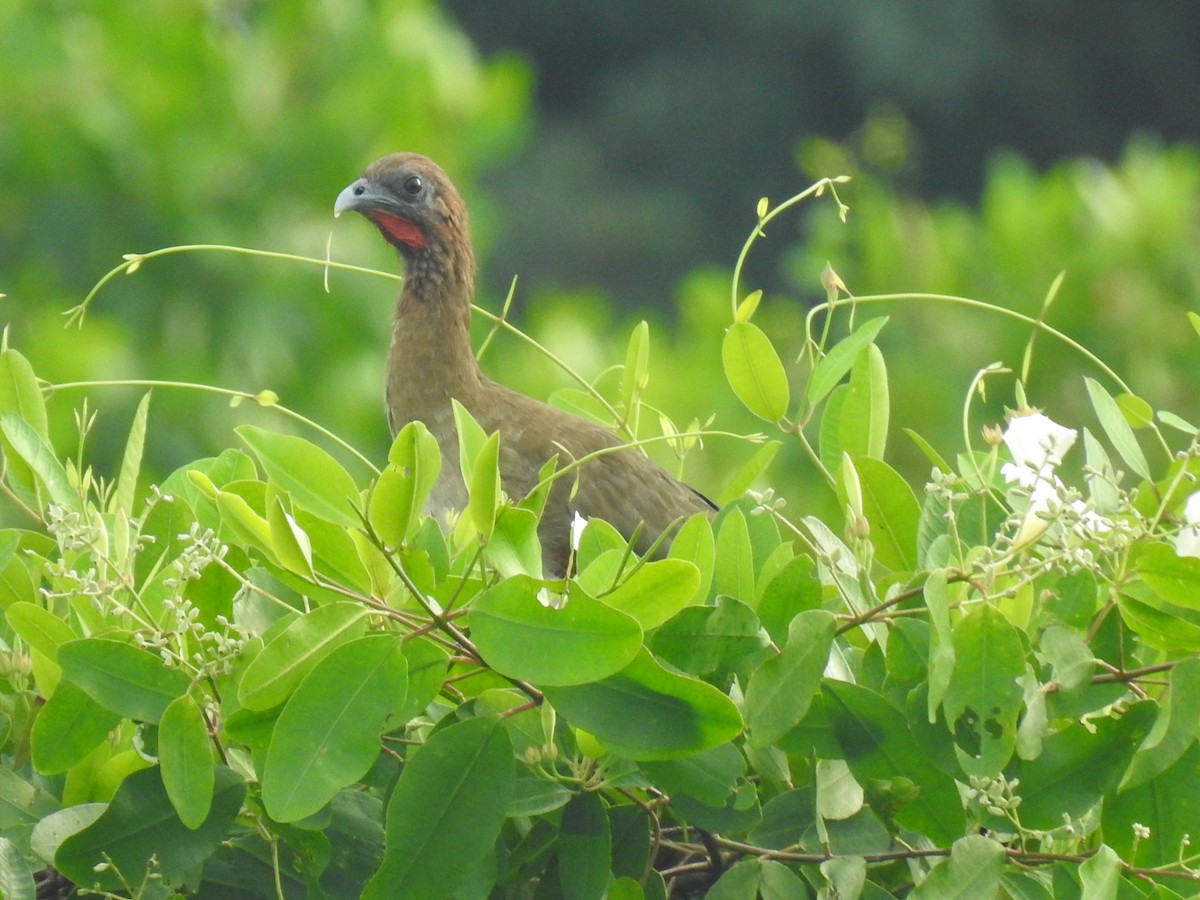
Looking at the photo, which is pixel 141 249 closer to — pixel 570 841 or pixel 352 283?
pixel 352 283

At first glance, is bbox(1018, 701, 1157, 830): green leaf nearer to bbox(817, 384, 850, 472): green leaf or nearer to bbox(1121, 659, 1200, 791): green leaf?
bbox(1121, 659, 1200, 791): green leaf

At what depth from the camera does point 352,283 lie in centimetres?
838

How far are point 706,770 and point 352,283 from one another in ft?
23.6

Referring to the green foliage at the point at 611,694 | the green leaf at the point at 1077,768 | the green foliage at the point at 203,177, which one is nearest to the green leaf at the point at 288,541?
the green foliage at the point at 611,694

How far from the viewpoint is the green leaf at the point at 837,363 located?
1.56m

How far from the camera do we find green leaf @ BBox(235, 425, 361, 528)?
1.33 m

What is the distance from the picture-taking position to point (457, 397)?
339cm

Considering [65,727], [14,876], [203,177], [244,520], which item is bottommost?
[203,177]

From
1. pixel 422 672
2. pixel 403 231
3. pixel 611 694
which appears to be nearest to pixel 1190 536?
pixel 611 694

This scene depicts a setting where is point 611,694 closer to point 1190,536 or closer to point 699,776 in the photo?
point 699,776

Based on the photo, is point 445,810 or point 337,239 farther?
point 337,239

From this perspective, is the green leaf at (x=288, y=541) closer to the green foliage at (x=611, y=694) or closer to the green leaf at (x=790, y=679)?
the green foliage at (x=611, y=694)

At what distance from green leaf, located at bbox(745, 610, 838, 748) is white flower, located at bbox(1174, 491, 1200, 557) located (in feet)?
1.01

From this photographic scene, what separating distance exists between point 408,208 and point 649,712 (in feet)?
8.24
